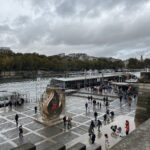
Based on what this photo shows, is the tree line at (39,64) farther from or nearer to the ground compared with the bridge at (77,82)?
farther from the ground

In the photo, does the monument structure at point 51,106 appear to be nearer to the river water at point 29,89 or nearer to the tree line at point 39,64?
the river water at point 29,89

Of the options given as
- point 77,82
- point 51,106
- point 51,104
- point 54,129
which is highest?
point 77,82

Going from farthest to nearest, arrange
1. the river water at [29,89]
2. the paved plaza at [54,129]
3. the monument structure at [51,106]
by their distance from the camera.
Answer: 1. the river water at [29,89]
2. the monument structure at [51,106]
3. the paved plaza at [54,129]

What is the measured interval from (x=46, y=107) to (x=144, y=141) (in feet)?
62.9

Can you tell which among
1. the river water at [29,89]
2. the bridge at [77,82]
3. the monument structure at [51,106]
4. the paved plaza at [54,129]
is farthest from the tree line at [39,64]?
the monument structure at [51,106]

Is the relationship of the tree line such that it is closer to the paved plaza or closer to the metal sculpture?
the paved plaza

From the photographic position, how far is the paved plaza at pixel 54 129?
1912 cm

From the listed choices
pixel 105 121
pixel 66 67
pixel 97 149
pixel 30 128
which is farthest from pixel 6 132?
pixel 66 67

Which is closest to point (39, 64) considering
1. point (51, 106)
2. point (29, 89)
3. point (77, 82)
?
point (29, 89)

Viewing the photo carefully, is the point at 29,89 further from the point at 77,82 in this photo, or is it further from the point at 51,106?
the point at 51,106

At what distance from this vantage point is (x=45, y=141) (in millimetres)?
19469

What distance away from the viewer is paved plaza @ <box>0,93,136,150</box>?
62.7 feet

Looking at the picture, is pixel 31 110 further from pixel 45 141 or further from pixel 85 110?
pixel 45 141

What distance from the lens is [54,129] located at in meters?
22.8
